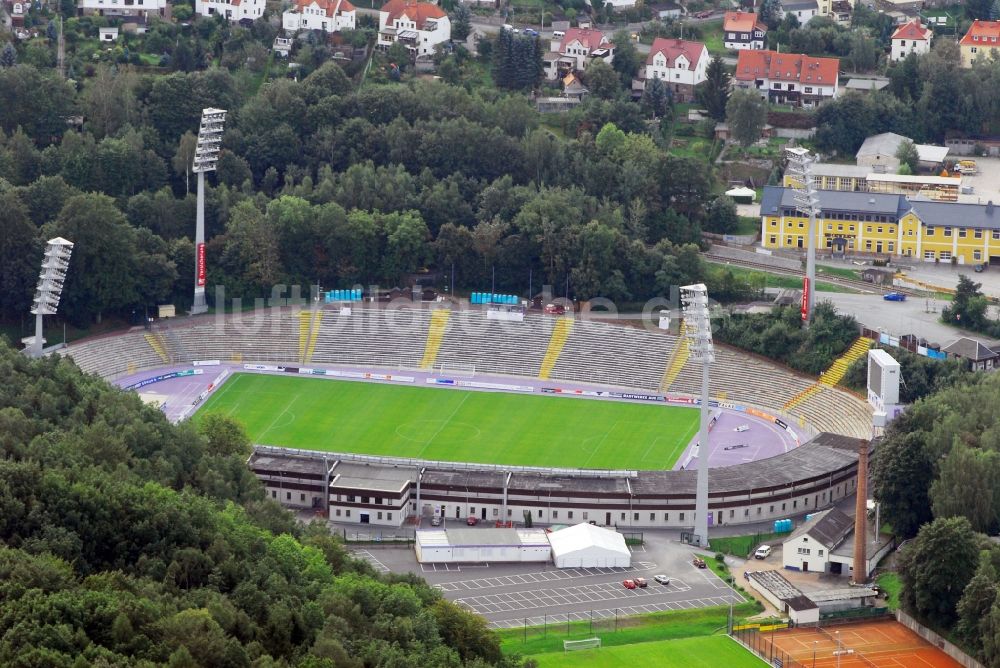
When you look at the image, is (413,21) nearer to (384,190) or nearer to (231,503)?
(384,190)

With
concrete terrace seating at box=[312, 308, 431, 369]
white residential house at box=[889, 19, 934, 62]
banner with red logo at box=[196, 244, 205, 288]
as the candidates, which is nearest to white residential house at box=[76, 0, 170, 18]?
banner with red logo at box=[196, 244, 205, 288]

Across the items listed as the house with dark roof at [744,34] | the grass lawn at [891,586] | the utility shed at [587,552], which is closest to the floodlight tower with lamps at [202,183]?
the utility shed at [587,552]

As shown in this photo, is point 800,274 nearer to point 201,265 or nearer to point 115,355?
point 201,265

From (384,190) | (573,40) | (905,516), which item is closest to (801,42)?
(573,40)

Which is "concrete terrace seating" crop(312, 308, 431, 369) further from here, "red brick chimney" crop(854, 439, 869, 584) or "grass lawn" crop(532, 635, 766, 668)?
"grass lawn" crop(532, 635, 766, 668)

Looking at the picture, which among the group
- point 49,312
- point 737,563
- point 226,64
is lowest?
point 737,563

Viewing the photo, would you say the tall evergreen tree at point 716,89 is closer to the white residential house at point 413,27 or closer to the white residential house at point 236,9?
the white residential house at point 413,27
